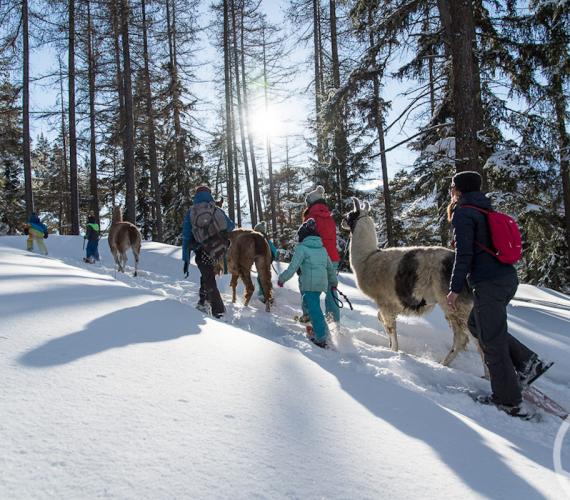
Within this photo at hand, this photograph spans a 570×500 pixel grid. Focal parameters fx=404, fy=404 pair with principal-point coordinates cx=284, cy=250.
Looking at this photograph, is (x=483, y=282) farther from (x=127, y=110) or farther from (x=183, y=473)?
(x=127, y=110)

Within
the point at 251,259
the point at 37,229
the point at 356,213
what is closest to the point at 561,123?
the point at 356,213

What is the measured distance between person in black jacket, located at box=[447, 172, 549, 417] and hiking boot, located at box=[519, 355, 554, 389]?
0.21 metres

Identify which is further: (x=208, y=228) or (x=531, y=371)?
(x=208, y=228)

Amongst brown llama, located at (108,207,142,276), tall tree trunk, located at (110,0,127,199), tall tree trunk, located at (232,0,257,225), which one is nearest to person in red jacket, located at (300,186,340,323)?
brown llama, located at (108,207,142,276)

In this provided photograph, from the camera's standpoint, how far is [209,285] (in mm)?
6359

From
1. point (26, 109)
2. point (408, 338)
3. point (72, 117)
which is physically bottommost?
point (408, 338)

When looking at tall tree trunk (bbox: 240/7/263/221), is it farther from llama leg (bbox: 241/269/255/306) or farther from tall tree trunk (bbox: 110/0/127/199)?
llama leg (bbox: 241/269/255/306)

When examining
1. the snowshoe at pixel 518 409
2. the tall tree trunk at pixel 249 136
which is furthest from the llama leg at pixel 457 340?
the tall tree trunk at pixel 249 136

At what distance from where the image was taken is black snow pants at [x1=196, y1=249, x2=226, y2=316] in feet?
20.7

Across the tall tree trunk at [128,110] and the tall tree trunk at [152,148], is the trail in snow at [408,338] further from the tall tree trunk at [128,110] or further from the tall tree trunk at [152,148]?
the tall tree trunk at [152,148]

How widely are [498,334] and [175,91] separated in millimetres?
22945

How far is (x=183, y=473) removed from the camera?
1408mm

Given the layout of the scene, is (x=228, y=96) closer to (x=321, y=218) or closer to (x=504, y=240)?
(x=321, y=218)

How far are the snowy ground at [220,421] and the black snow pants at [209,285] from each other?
2.08m
